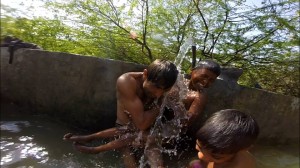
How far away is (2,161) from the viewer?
2.64m

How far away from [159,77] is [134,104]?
0.33 m

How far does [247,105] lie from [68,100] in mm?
2055

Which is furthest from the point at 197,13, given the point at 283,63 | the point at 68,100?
the point at 68,100

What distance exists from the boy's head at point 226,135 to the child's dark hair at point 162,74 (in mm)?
990

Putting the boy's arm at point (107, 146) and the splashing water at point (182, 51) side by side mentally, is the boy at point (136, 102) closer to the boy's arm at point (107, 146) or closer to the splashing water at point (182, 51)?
the boy's arm at point (107, 146)

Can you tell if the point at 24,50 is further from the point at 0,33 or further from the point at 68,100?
the point at 0,33

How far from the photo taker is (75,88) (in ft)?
11.7

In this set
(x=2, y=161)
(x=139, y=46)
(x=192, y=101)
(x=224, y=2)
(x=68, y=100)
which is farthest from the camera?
(x=139, y=46)

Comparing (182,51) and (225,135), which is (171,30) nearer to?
(182,51)

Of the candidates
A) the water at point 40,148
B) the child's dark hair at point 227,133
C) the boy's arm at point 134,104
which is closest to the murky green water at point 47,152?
the water at point 40,148

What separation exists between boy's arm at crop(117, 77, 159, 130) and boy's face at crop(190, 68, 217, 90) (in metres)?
0.63

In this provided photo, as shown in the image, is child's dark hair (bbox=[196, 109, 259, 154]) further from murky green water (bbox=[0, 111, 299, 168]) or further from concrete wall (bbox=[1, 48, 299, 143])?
concrete wall (bbox=[1, 48, 299, 143])

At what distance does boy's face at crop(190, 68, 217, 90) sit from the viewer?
3.21 meters

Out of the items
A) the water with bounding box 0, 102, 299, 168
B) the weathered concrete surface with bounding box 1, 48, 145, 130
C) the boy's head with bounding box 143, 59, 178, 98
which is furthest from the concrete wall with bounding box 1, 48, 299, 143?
the boy's head with bounding box 143, 59, 178, 98
